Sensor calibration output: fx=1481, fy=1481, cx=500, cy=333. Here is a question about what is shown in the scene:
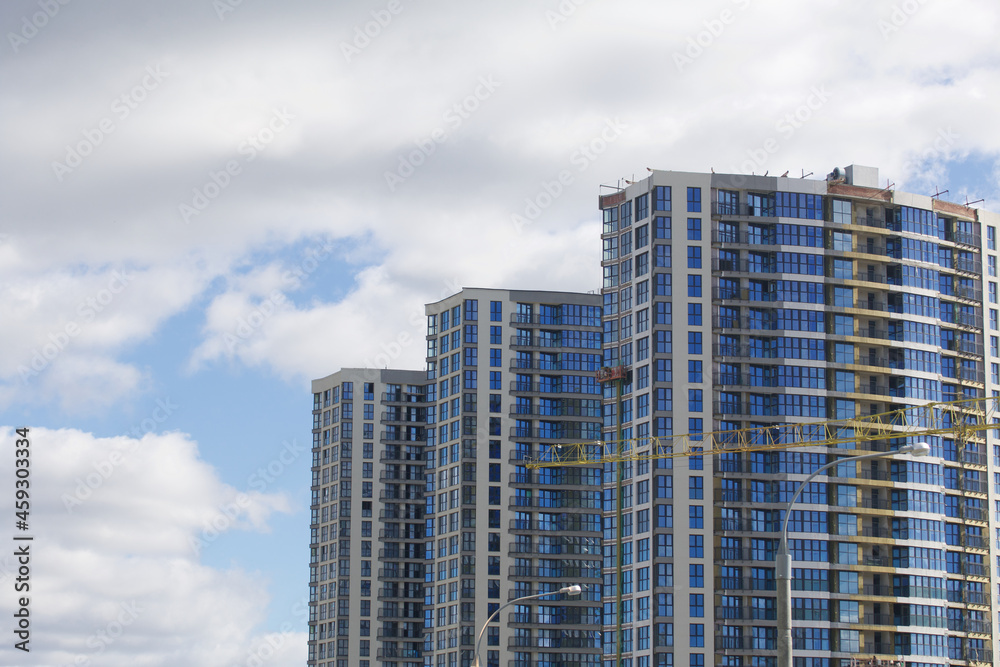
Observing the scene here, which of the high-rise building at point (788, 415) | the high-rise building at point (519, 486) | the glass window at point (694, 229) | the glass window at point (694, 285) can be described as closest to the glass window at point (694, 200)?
the high-rise building at point (788, 415)

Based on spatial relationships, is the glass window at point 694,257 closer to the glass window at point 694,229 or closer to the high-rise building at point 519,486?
the glass window at point 694,229

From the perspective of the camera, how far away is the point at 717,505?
151 metres

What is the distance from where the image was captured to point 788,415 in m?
153

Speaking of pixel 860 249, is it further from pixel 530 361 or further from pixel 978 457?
pixel 530 361

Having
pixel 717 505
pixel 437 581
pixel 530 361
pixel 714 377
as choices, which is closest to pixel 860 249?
pixel 714 377

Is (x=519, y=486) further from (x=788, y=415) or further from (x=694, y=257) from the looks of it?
(x=694, y=257)

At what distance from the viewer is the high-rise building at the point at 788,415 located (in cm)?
14775

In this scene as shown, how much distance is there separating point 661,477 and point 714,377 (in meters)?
11.7

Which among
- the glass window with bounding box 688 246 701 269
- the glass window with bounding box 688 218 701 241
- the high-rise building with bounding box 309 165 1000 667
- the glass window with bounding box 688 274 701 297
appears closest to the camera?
the high-rise building with bounding box 309 165 1000 667

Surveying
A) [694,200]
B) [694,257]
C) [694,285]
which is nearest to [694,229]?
[694,257]

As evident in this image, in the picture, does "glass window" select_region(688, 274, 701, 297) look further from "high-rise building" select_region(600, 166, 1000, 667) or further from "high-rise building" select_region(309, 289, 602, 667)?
"high-rise building" select_region(309, 289, 602, 667)

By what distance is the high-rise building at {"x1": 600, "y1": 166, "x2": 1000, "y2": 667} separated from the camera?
485ft

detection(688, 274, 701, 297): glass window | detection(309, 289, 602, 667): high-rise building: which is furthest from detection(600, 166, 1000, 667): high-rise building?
detection(309, 289, 602, 667): high-rise building

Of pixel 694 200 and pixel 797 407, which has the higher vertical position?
pixel 694 200
